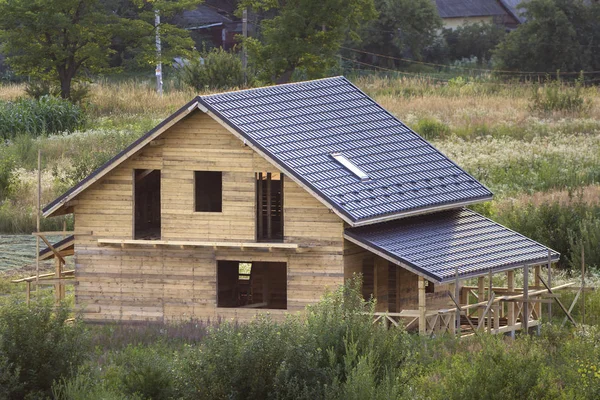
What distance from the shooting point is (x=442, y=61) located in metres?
92.7

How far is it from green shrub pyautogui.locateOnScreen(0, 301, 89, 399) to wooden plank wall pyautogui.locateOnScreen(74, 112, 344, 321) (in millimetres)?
8505

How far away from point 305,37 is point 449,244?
117 ft

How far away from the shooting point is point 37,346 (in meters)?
22.9

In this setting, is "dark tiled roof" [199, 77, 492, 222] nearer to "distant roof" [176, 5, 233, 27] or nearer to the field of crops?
the field of crops

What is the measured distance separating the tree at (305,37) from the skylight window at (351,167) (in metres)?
32.0

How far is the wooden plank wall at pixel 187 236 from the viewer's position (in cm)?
3120

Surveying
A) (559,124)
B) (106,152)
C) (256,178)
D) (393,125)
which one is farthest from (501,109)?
(256,178)

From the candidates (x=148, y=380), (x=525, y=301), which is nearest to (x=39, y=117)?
(x=525, y=301)

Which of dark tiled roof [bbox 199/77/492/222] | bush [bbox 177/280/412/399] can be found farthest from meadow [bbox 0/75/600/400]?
dark tiled roof [bbox 199/77/492/222]

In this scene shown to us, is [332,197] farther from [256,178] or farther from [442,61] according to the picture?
[442,61]

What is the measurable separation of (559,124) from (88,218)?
30.0 meters

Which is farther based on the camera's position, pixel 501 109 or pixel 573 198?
pixel 501 109

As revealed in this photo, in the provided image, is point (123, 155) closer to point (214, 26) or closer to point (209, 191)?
point (209, 191)

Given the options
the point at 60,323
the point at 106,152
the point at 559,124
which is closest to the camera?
the point at 60,323
